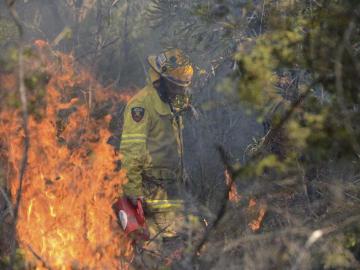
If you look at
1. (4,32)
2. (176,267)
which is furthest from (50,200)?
(4,32)

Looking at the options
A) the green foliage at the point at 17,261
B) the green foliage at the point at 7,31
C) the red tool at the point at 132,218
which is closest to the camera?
the green foliage at the point at 17,261

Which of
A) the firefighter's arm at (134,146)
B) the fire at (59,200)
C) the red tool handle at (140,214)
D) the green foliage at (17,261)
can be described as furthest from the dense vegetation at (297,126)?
the firefighter's arm at (134,146)

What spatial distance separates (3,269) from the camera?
185 inches

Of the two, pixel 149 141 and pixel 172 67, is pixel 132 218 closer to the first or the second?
pixel 149 141

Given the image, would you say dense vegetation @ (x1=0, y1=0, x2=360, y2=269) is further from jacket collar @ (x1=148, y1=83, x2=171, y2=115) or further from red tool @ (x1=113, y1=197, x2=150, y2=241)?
jacket collar @ (x1=148, y1=83, x2=171, y2=115)

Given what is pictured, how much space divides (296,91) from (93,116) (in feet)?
15.7

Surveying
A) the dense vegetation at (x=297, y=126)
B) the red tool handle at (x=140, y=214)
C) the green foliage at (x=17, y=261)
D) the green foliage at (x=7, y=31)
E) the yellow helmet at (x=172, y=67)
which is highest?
the dense vegetation at (x=297, y=126)

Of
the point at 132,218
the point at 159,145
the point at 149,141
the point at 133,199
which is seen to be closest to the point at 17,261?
the point at 132,218

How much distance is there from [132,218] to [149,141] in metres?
1.09

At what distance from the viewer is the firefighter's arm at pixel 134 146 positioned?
19.7ft

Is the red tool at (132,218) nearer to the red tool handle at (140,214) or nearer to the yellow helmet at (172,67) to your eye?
the red tool handle at (140,214)

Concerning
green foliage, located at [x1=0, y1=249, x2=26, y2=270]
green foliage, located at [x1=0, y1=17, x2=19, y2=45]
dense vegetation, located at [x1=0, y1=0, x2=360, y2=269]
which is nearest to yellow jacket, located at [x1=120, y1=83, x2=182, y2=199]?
dense vegetation, located at [x1=0, y1=0, x2=360, y2=269]

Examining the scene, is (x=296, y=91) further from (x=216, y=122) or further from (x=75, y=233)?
(x=216, y=122)

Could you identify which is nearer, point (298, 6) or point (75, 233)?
point (298, 6)
